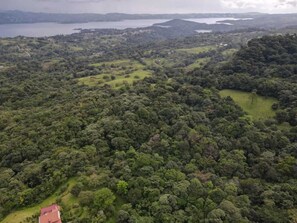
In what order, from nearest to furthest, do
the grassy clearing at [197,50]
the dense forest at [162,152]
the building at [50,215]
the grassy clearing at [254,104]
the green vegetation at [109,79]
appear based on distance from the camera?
the building at [50,215], the dense forest at [162,152], the grassy clearing at [254,104], the green vegetation at [109,79], the grassy clearing at [197,50]

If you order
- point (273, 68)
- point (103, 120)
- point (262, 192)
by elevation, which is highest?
point (273, 68)

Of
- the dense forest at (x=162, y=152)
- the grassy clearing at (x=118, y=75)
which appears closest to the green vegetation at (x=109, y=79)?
the grassy clearing at (x=118, y=75)

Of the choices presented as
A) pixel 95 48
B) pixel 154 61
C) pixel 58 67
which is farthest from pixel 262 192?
pixel 95 48

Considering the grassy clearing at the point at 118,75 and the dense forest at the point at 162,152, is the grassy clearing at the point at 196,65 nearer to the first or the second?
the grassy clearing at the point at 118,75

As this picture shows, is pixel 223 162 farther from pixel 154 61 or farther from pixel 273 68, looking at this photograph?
pixel 154 61

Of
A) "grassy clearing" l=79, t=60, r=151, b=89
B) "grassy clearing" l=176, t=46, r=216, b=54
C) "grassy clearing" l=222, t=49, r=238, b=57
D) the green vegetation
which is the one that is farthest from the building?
"grassy clearing" l=176, t=46, r=216, b=54
